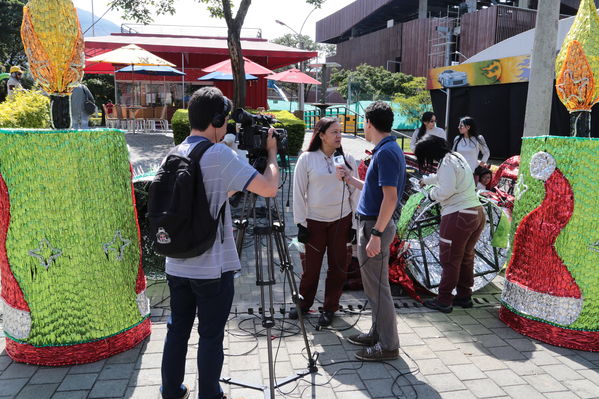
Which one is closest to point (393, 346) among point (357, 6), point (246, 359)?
point (246, 359)

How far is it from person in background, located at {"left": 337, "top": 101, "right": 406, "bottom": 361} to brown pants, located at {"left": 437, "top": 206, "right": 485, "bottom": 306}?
3.31ft

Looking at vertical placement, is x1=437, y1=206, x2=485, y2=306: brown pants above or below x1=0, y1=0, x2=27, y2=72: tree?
below

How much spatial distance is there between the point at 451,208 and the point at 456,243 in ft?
1.02

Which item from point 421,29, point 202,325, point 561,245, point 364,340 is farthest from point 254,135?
point 421,29

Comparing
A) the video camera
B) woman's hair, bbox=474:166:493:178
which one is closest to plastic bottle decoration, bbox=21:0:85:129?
the video camera

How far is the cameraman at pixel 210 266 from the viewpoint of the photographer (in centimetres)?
247

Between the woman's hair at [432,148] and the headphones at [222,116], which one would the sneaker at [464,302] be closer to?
the woman's hair at [432,148]

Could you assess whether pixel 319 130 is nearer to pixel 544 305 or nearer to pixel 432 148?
pixel 432 148

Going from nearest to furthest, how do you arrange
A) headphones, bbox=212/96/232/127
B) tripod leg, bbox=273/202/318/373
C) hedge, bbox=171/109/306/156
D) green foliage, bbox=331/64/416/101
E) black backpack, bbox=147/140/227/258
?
black backpack, bbox=147/140/227/258, headphones, bbox=212/96/232/127, tripod leg, bbox=273/202/318/373, hedge, bbox=171/109/306/156, green foliage, bbox=331/64/416/101

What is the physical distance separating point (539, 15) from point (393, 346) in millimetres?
5478

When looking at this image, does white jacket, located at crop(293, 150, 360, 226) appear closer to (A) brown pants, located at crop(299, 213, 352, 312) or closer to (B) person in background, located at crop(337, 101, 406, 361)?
(A) brown pants, located at crop(299, 213, 352, 312)

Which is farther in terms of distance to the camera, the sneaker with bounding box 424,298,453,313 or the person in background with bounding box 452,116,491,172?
the person in background with bounding box 452,116,491,172

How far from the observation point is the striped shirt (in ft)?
8.07

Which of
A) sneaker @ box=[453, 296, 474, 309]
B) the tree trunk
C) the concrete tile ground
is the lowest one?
the concrete tile ground
